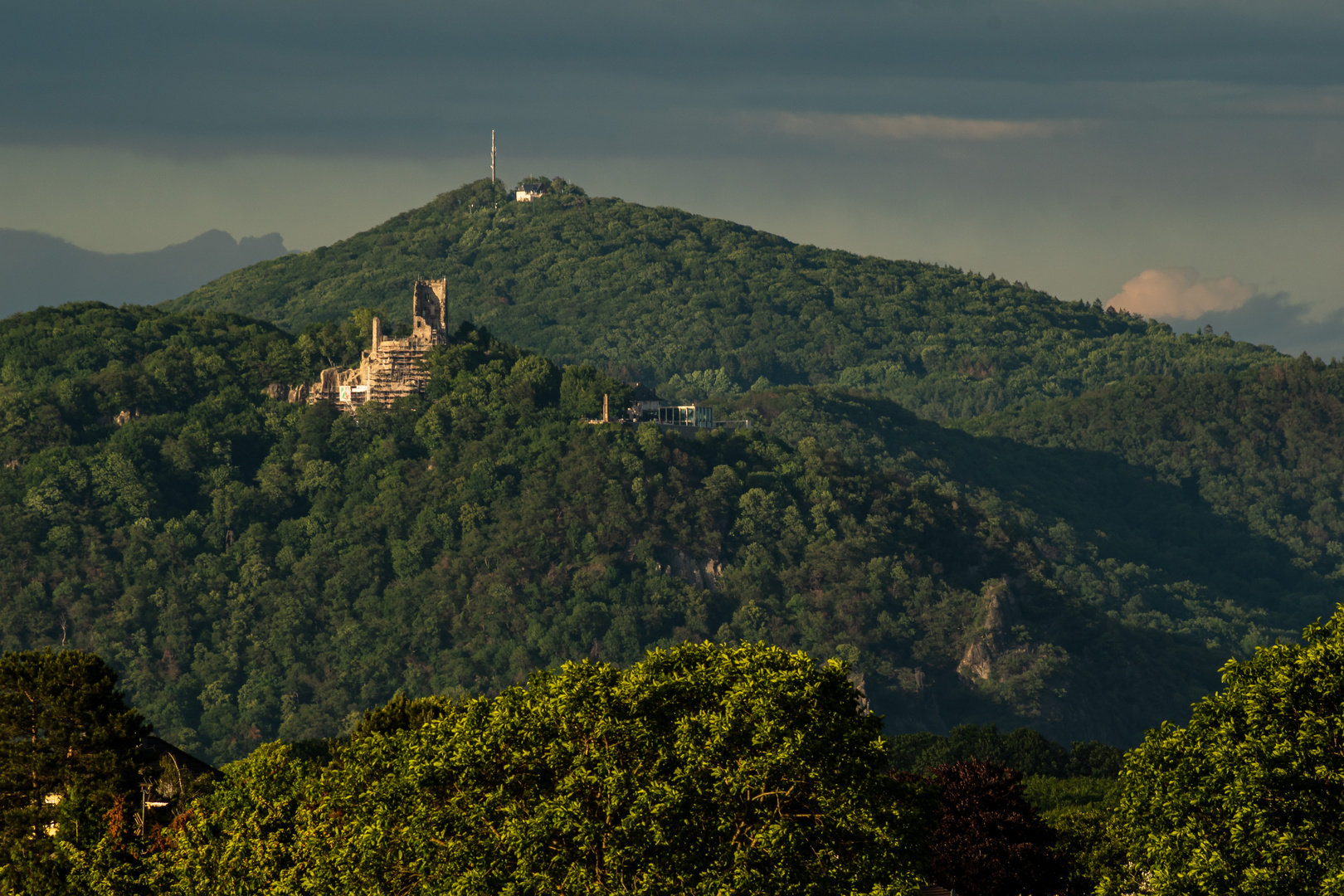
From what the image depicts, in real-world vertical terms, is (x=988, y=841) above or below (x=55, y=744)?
below

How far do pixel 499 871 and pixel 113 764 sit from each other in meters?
18.9

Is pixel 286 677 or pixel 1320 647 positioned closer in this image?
pixel 1320 647

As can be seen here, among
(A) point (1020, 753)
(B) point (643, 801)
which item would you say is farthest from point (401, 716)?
(A) point (1020, 753)

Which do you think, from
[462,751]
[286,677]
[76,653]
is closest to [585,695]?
[462,751]

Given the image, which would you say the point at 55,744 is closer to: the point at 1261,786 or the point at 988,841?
the point at 988,841

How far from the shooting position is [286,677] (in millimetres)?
199250

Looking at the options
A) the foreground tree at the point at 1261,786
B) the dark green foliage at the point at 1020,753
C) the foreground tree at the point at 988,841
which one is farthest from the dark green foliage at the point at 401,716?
the dark green foliage at the point at 1020,753

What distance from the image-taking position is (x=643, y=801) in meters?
50.7

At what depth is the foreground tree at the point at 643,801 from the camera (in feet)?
166

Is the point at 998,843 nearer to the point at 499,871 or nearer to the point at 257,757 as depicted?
the point at 499,871

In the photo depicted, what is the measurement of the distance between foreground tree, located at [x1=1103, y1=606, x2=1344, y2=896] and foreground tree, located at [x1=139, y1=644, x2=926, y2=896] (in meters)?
6.66

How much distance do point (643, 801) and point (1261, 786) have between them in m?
15.4

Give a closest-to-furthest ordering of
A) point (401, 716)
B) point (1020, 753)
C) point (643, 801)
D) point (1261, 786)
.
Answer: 1. point (643, 801)
2. point (1261, 786)
3. point (401, 716)
4. point (1020, 753)

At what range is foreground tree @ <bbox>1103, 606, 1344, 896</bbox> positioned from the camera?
167 feet
